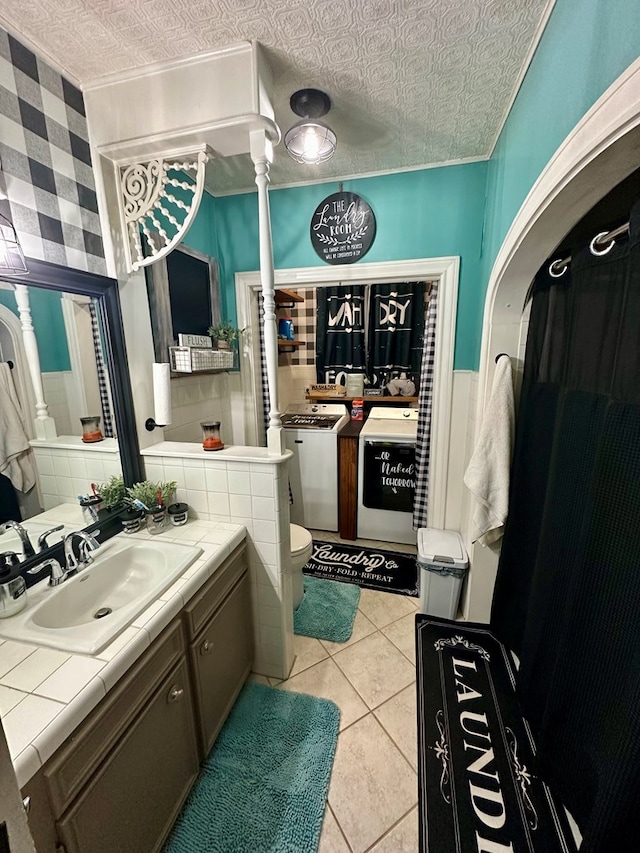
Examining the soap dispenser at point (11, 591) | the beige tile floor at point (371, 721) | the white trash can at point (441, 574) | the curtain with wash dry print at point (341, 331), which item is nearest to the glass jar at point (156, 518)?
the soap dispenser at point (11, 591)

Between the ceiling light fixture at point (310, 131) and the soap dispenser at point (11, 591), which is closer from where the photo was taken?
the soap dispenser at point (11, 591)

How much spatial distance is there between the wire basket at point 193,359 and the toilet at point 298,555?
1035 millimetres

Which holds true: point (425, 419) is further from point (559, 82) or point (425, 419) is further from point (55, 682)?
point (55, 682)

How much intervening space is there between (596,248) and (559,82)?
0.49 meters

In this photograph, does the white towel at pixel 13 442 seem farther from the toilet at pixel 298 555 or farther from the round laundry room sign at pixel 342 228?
the round laundry room sign at pixel 342 228

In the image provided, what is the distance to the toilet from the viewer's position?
190cm

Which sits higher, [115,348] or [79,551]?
[115,348]

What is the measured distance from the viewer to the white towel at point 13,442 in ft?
3.62

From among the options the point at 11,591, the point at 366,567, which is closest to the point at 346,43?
the point at 11,591

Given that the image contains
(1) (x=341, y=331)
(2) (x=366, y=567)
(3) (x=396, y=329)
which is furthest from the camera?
(1) (x=341, y=331)

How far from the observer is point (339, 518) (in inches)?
113

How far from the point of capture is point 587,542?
1063 mm

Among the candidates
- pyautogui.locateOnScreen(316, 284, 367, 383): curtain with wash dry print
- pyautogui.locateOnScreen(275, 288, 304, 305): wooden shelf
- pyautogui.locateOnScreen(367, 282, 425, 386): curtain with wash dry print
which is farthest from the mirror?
pyautogui.locateOnScreen(367, 282, 425, 386): curtain with wash dry print

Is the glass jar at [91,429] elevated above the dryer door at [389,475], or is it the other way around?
the glass jar at [91,429]
